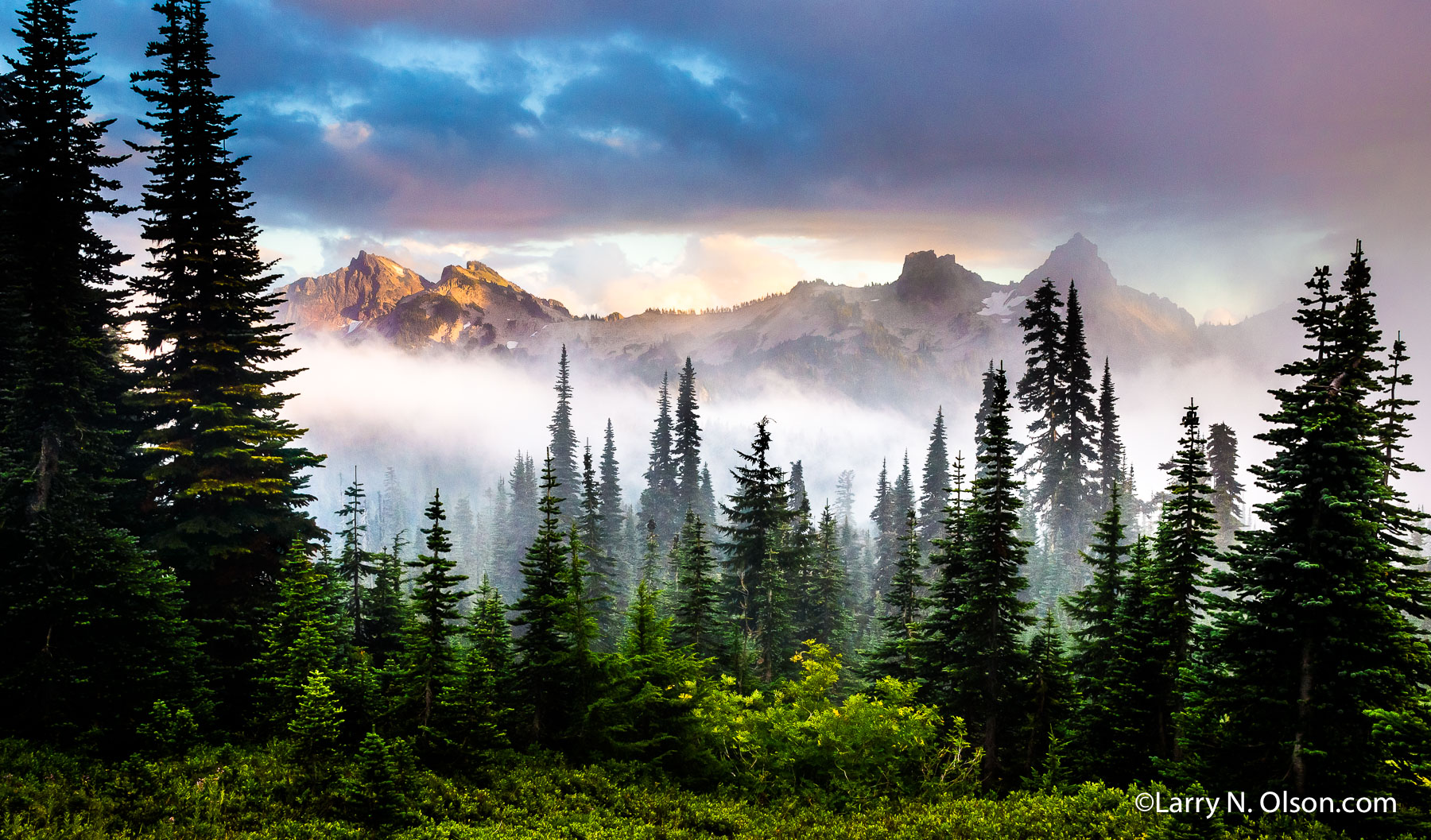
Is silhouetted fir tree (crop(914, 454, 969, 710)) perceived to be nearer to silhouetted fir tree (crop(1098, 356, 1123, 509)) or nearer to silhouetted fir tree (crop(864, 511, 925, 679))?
silhouetted fir tree (crop(864, 511, 925, 679))

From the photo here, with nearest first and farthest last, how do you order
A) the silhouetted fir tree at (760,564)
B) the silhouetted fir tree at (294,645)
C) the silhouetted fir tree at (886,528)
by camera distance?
the silhouetted fir tree at (294,645)
the silhouetted fir tree at (760,564)
the silhouetted fir tree at (886,528)

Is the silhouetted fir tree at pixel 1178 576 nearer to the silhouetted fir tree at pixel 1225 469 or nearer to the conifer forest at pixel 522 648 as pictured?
the conifer forest at pixel 522 648

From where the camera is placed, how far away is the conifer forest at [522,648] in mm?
13523

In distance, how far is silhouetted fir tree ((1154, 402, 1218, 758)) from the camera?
60.3ft

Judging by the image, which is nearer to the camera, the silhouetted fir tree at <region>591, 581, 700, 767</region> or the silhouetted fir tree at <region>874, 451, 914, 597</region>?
the silhouetted fir tree at <region>591, 581, 700, 767</region>

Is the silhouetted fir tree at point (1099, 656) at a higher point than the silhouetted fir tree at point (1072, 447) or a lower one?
lower

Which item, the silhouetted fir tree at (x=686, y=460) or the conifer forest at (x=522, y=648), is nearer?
the conifer forest at (x=522, y=648)

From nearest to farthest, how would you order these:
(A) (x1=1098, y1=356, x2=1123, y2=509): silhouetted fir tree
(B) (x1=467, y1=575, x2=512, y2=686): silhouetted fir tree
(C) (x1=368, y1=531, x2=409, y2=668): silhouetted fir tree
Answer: (B) (x1=467, y1=575, x2=512, y2=686): silhouetted fir tree
(C) (x1=368, y1=531, x2=409, y2=668): silhouetted fir tree
(A) (x1=1098, y1=356, x2=1123, y2=509): silhouetted fir tree

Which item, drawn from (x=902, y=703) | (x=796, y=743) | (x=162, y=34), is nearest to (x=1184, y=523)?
(x=902, y=703)

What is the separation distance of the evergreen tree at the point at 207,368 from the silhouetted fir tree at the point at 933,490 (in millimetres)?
48269

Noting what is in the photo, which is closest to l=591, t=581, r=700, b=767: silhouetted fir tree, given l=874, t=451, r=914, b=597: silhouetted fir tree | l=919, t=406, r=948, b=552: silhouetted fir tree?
l=919, t=406, r=948, b=552: silhouetted fir tree

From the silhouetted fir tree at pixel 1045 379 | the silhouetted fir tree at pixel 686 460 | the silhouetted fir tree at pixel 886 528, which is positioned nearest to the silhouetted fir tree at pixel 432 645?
the silhouetted fir tree at pixel 1045 379

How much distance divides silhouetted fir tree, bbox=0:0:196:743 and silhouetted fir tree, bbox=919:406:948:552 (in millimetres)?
52100

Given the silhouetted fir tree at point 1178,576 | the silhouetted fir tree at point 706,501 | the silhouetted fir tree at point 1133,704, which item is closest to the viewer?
the silhouetted fir tree at point 1178,576
